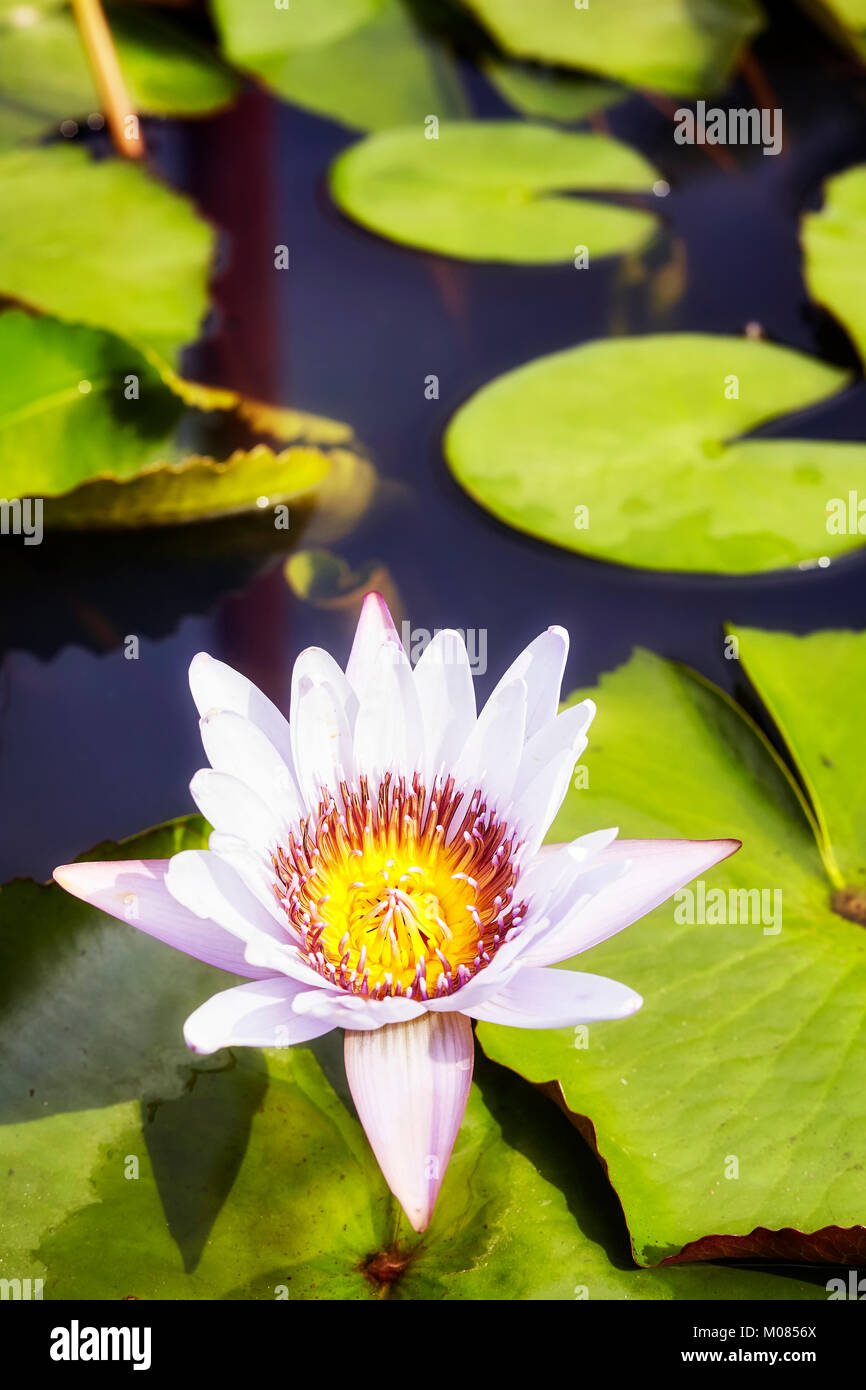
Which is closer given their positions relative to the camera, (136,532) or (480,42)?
(136,532)

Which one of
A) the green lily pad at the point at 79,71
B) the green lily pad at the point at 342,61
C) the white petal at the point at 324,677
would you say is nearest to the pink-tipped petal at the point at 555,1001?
the white petal at the point at 324,677

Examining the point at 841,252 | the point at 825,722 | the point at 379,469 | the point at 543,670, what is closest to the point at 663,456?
the point at 379,469

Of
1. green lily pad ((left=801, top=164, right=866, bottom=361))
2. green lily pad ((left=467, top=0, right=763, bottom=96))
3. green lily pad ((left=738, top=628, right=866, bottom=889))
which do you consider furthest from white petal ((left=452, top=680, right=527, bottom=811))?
green lily pad ((left=467, top=0, right=763, bottom=96))

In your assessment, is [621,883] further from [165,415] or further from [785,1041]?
[165,415]

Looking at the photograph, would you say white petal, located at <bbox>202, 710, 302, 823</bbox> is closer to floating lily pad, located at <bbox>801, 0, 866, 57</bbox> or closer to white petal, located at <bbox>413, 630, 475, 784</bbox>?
white petal, located at <bbox>413, 630, 475, 784</bbox>

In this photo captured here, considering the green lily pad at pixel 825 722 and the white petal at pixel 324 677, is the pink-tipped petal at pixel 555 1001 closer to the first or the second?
the white petal at pixel 324 677

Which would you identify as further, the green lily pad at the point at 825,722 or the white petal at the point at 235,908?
the green lily pad at the point at 825,722
